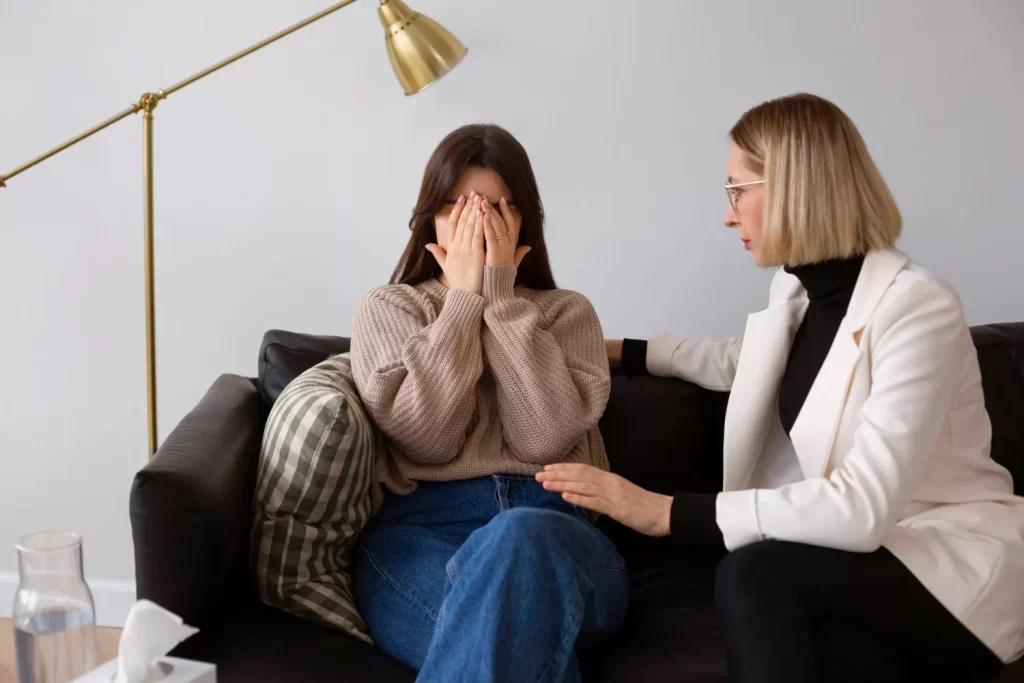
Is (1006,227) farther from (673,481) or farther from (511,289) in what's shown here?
(511,289)

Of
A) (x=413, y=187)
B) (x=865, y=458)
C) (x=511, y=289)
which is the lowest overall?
(x=865, y=458)

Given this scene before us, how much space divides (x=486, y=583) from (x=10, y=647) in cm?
163

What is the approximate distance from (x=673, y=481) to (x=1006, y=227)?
1.07 meters

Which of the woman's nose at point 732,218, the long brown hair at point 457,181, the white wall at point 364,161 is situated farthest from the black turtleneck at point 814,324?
the white wall at point 364,161

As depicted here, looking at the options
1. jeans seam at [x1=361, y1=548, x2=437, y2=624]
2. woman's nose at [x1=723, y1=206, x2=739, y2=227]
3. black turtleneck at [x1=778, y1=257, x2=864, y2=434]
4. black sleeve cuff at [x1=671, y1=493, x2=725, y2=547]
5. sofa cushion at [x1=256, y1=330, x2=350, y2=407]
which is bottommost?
jeans seam at [x1=361, y1=548, x2=437, y2=624]

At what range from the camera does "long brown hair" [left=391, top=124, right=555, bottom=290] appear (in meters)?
1.86

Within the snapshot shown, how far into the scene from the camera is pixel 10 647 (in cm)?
239

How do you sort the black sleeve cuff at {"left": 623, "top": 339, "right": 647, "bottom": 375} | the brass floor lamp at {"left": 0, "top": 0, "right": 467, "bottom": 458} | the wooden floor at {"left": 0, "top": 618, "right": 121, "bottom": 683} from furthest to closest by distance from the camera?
the wooden floor at {"left": 0, "top": 618, "right": 121, "bottom": 683} → the black sleeve cuff at {"left": 623, "top": 339, "right": 647, "bottom": 375} → the brass floor lamp at {"left": 0, "top": 0, "right": 467, "bottom": 458}

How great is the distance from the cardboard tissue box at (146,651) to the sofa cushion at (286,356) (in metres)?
1.03

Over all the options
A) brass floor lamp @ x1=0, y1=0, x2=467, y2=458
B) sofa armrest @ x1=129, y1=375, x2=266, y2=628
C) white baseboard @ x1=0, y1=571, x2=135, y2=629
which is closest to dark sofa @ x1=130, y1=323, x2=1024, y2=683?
sofa armrest @ x1=129, y1=375, x2=266, y2=628

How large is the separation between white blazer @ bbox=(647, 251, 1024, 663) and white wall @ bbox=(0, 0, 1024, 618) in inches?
34.4

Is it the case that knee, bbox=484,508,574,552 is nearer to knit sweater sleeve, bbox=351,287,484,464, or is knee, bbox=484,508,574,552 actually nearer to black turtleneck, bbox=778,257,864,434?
knit sweater sleeve, bbox=351,287,484,464

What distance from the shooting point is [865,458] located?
1.42 meters

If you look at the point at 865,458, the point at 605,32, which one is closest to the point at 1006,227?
the point at 605,32
